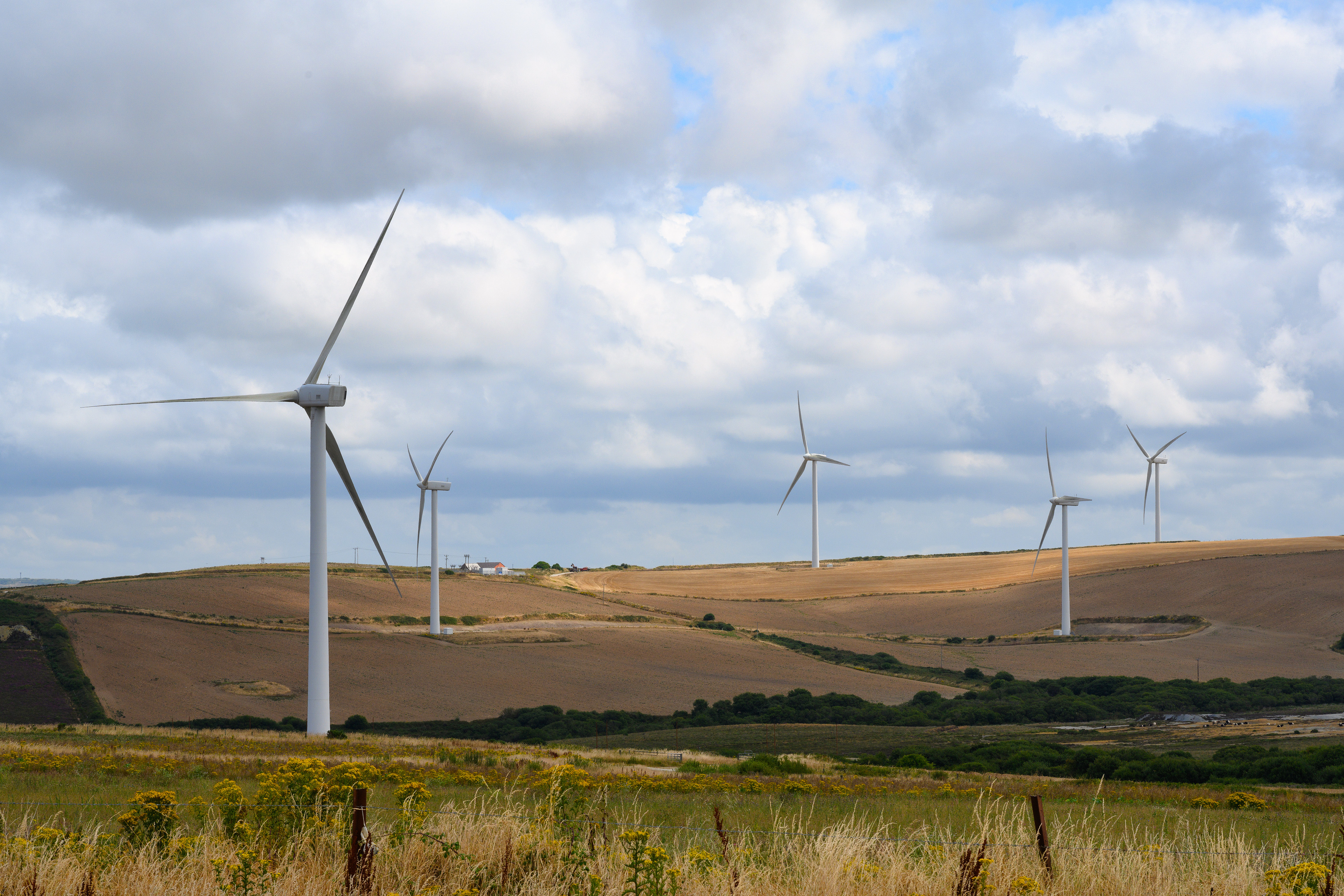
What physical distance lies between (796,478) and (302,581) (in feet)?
214

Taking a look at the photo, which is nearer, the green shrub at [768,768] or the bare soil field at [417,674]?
the green shrub at [768,768]

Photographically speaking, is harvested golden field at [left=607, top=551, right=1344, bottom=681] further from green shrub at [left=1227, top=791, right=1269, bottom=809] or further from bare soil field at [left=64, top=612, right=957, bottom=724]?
green shrub at [left=1227, top=791, right=1269, bottom=809]

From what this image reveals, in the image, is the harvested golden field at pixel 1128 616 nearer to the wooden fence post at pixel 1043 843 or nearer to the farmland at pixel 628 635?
the farmland at pixel 628 635

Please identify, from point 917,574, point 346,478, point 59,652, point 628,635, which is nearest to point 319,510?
point 346,478

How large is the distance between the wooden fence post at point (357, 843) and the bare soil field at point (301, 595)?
10368 centimetres

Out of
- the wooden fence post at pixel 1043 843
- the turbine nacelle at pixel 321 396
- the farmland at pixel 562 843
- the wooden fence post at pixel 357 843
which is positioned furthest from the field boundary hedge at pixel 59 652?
the wooden fence post at pixel 1043 843

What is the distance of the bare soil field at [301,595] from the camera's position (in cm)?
11112

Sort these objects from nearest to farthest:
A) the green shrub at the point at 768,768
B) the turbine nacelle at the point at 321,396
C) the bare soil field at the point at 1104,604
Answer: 1. the green shrub at the point at 768,768
2. the turbine nacelle at the point at 321,396
3. the bare soil field at the point at 1104,604

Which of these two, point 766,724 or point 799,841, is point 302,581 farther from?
point 799,841

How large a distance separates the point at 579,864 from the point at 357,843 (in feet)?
8.91

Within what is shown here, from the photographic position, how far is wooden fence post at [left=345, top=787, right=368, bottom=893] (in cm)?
1312

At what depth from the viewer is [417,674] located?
95.4 metres

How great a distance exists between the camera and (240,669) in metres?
90.8

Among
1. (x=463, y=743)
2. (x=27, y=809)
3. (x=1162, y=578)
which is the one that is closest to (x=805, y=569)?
(x=1162, y=578)
